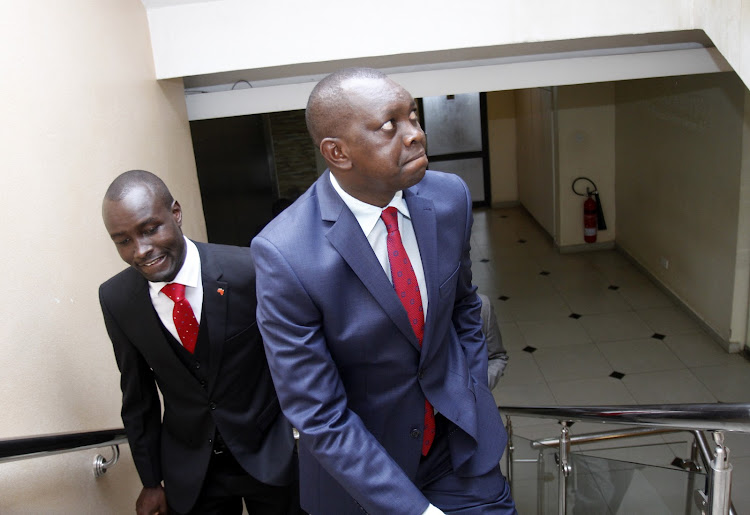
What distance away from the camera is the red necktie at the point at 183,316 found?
2203mm

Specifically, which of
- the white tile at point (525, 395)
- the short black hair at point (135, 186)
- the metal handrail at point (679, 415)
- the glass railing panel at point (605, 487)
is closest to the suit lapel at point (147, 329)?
the short black hair at point (135, 186)

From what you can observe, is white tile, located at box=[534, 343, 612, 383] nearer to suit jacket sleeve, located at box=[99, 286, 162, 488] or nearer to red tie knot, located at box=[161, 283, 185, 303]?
suit jacket sleeve, located at box=[99, 286, 162, 488]

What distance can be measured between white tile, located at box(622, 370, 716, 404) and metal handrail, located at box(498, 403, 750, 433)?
461 cm

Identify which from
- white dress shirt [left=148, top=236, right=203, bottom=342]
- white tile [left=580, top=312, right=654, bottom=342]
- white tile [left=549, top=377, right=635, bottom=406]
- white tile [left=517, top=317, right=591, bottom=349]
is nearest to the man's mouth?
white dress shirt [left=148, top=236, right=203, bottom=342]

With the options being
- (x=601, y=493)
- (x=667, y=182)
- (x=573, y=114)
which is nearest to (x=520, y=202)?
(x=573, y=114)

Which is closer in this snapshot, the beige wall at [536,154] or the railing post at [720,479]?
the railing post at [720,479]

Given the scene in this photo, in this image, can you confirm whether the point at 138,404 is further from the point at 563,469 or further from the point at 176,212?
the point at 563,469

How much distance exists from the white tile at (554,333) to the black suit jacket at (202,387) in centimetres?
581

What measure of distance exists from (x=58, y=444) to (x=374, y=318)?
3.46 ft

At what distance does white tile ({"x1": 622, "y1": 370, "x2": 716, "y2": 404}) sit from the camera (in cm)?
647

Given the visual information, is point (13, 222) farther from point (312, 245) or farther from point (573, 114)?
point (573, 114)

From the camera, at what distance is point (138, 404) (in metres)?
2.31

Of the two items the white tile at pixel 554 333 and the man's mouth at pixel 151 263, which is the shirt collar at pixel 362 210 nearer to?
the man's mouth at pixel 151 263

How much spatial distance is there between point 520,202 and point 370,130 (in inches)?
469
